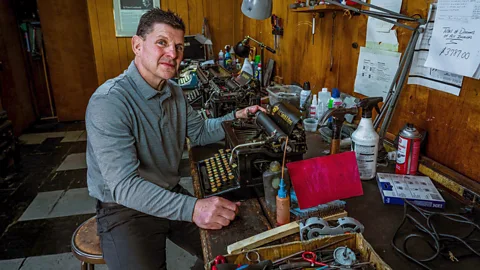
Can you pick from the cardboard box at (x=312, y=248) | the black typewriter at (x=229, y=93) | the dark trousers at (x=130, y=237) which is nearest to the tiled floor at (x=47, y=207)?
the dark trousers at (x=130, y=237)

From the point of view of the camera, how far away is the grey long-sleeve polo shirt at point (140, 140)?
111cm

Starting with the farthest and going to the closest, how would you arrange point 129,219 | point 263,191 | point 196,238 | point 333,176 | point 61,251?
point 61,251 → point 196,238 → point 129,219 → point 263,191 → point 333,176

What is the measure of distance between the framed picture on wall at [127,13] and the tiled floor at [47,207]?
1.47 metres

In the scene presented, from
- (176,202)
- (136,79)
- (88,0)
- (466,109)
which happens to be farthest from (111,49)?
(466,109)

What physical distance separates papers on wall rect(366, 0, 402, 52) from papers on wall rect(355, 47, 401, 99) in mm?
26

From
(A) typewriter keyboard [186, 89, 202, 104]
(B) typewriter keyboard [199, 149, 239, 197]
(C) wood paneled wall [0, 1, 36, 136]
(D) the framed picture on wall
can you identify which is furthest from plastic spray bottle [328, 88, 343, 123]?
(C) wood paneled wall [0, 1, 36, 136]

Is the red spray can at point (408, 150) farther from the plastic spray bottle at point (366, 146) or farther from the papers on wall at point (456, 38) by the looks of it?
the papers on wall at point (456, 38)

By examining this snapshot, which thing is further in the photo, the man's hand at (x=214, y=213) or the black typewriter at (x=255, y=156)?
the black typewriter at (x=255, y=156)

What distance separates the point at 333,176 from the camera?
3.33 feet

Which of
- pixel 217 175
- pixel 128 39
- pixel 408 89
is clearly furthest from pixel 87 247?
pixel 128 39

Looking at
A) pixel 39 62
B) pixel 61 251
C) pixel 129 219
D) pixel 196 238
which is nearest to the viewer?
pixel 129 219

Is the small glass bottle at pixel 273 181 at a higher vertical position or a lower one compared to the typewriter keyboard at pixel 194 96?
higher

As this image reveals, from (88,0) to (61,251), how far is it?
120 inches

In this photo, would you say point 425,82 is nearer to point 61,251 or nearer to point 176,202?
point 176,202
